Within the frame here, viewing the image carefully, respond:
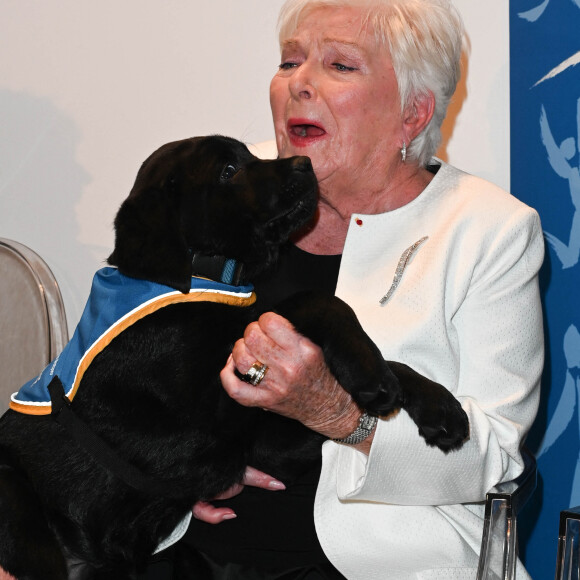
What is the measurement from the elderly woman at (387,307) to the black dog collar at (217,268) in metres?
0.21

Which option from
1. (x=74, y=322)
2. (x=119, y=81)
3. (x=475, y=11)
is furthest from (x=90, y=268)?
(x=475, y=11)

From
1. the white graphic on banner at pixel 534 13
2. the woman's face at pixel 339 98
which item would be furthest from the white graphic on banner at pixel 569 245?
the woman's face at pixel 339 98

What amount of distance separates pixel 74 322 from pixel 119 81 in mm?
777

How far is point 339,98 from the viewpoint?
1.68 metres

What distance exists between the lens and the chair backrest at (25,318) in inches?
86.0

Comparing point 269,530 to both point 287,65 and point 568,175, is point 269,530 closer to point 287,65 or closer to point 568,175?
point 287,65

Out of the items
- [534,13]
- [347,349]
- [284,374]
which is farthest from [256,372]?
[534,13]

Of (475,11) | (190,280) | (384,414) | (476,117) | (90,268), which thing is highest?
(475,11)

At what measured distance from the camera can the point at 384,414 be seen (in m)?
1.29

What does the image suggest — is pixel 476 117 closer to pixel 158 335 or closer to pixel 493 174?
pixel 493 174

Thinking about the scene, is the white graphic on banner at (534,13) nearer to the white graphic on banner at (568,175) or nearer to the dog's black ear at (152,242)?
the white graphic on banner at (568,175)

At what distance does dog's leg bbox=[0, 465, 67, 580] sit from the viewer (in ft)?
4.34

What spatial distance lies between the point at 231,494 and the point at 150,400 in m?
0.27

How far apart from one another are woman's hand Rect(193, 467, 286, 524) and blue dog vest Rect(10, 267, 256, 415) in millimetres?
326
